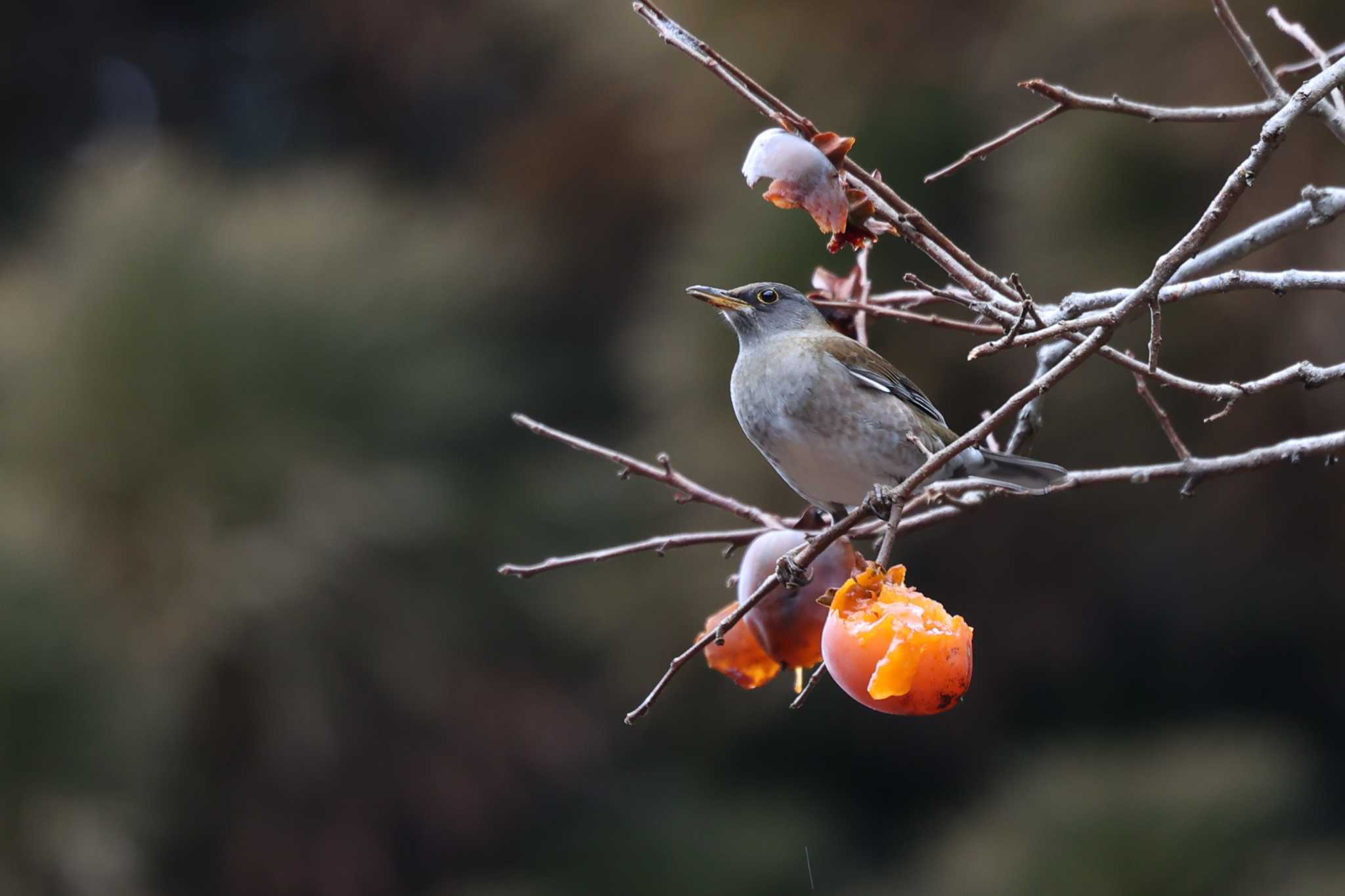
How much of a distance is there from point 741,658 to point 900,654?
0.28 metres

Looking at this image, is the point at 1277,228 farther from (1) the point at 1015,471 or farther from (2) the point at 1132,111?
(1) the point at 1015,471

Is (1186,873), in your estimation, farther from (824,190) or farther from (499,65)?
(499,65)

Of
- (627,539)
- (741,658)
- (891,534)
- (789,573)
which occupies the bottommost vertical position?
(627,539)

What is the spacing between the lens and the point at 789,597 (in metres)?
1.05

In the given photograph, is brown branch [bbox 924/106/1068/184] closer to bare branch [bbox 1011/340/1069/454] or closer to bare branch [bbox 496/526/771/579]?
bare branch [bbox 1011/340/1069/454]

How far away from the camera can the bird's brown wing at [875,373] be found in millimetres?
1409

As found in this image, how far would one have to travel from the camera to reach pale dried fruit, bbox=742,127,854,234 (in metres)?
0.88

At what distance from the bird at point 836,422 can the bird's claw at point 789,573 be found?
286mm

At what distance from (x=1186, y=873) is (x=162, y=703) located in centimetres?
268

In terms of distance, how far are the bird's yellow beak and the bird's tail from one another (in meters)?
0.30

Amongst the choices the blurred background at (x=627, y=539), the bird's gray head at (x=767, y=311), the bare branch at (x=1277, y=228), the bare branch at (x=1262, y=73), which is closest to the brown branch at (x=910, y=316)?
the bare branch at (x=1277, y=228)

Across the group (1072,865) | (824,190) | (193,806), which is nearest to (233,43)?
(193,806)

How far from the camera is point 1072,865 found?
3.48 m

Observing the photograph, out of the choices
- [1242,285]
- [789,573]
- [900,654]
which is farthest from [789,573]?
[1242,285]
